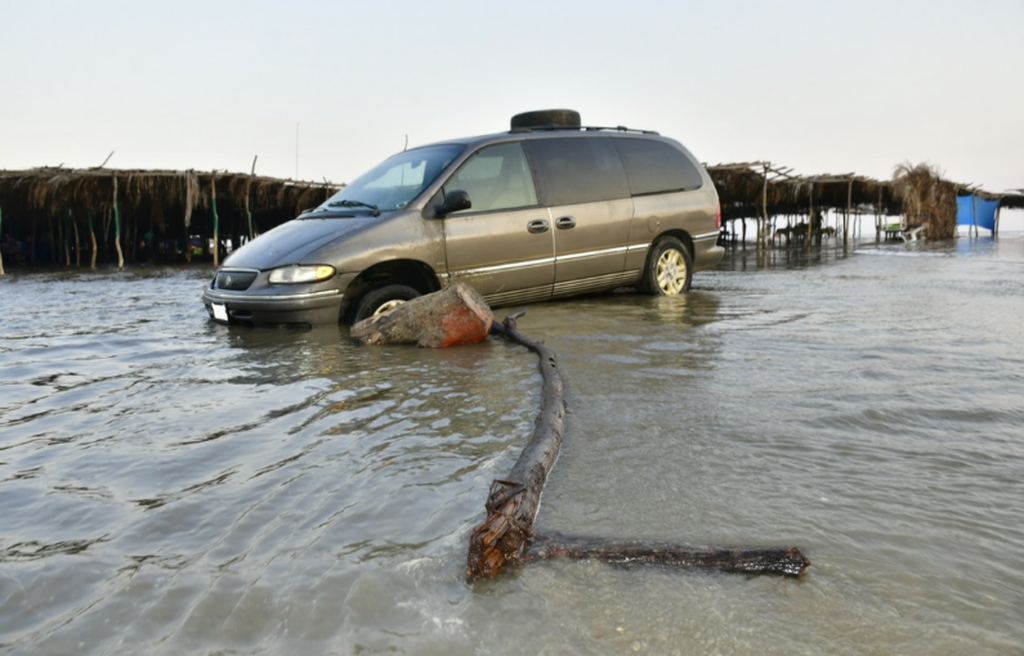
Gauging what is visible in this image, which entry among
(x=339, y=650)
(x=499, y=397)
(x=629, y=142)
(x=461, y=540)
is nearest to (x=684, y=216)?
(x=629, y=142)

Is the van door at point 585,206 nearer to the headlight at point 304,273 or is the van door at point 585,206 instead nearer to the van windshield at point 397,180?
the van windshield at point 397,180

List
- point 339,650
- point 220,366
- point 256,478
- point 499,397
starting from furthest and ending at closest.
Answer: point 220,366 < point 499,397 < point 256,478 < point 339,650

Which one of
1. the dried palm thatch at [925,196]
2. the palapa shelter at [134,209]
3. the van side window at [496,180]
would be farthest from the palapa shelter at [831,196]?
the van side window at [496,180]

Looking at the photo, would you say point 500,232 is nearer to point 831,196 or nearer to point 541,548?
point 541,548

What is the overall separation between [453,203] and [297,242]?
1.34 meters

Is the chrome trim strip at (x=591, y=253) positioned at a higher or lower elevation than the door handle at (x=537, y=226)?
lower

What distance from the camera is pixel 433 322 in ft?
19.4

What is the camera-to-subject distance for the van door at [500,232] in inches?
273

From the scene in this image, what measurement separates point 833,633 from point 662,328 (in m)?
4.76

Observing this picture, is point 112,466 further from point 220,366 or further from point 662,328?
point 662,328

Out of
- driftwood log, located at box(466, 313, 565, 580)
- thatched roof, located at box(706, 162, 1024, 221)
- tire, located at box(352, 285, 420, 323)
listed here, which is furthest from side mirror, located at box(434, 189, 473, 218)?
thatched roof, located at box(706, 162, 1024, 221)

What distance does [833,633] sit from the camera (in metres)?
1.90

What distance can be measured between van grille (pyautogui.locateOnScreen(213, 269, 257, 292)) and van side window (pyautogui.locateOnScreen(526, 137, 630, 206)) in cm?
276

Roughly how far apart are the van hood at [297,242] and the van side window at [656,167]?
298 centimetres
